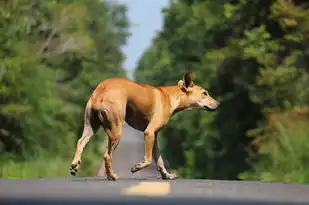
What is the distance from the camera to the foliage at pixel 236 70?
112ft

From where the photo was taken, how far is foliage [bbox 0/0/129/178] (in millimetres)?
33531

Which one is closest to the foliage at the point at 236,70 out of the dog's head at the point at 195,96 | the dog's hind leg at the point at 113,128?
the dog's head at the point at 195,96

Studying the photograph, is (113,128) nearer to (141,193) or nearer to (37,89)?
(141,193)

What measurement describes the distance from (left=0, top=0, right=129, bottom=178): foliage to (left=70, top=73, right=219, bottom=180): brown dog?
40.3 ft

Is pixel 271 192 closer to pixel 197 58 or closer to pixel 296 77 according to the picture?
pixel 296 77

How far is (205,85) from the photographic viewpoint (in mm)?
49469

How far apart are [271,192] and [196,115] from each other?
4630 centimetres

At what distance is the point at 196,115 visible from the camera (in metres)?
55.8

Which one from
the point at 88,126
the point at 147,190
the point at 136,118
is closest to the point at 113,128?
the point at 88,126

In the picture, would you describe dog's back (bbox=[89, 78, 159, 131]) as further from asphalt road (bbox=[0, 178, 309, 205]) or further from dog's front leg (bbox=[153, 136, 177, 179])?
asphalt road (bbox=[0, 178, 309, 205])

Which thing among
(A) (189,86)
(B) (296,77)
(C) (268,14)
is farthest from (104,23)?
(A) (189,86)

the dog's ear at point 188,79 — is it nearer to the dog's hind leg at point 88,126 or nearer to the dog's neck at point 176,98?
the dog's neck at point 176,98

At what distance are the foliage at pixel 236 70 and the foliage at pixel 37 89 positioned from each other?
250 inches

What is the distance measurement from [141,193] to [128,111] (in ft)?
12.9
